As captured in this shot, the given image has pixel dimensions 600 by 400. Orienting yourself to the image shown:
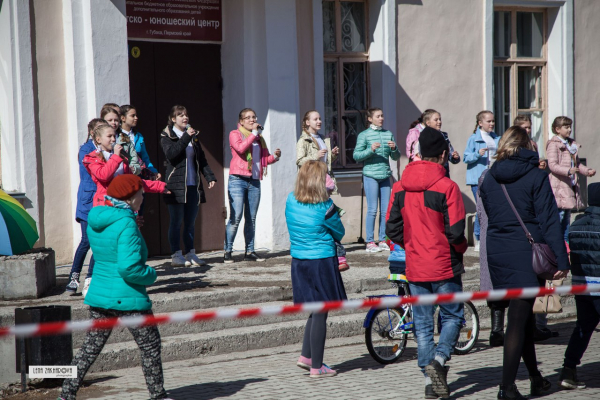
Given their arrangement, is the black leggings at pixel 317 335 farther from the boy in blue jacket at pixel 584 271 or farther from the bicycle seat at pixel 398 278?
the boy in blue jacket at pixel 584 271

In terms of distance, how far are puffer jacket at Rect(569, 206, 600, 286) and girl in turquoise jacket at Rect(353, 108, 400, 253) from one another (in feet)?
17.6

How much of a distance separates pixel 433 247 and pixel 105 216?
7.31 ft

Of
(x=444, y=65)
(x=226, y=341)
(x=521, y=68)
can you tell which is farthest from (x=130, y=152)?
(x=521, y=68)

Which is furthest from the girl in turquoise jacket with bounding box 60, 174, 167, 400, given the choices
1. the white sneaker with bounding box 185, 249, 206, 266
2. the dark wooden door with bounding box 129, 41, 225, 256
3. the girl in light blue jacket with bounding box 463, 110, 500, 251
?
the girl in light blue jacket with bounding box 463, 110, 500, 251

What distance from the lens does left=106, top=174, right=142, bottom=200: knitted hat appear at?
5797 mm

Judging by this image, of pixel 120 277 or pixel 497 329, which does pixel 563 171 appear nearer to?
pixel 497 329

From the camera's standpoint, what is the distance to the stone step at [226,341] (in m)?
7.26

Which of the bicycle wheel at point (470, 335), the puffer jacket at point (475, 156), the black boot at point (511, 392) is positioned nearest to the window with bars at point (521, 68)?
the puffer jacket at point (475, 156)

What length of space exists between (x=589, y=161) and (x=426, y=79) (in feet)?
11.8

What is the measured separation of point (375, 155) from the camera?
11.5m

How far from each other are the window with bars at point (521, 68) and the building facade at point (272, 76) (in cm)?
2

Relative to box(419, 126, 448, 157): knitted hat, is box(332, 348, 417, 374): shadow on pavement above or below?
below

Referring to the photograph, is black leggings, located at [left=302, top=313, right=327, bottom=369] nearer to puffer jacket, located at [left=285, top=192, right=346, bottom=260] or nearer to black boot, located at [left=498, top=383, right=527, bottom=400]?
puffer jacket, located at [left=285, top=192, right=346, bottom=260]

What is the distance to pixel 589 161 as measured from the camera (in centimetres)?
1470
